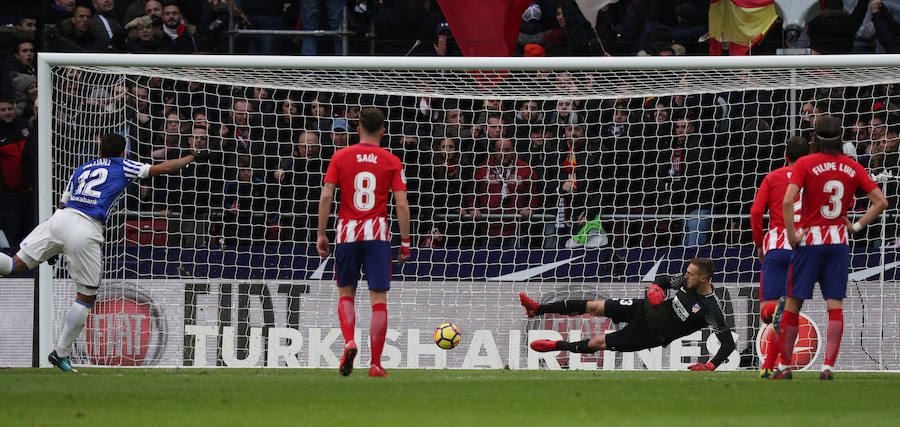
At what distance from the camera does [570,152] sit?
12.1 m

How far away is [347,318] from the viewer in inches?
330

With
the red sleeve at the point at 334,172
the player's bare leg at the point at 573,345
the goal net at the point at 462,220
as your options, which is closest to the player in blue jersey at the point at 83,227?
the red sleeve at the point at 334,172

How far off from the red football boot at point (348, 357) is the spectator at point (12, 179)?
532 cm

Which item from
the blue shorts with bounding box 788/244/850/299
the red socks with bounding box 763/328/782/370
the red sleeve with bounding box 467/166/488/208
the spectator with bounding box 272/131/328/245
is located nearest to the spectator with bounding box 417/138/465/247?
the red sleeve with bounding box 467/166/488/208

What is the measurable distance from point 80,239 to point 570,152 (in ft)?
16.6

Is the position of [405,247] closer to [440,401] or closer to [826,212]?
[440,401]

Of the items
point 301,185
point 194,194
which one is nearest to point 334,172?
point 301,185

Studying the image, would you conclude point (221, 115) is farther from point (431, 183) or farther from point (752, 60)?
point (752, 60)

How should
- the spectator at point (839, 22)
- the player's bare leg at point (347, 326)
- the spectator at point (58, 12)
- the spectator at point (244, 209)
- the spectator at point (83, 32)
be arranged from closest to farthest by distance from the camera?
the player's bare leg at point (347, 326), the spectator at point (244, 209), the spectator at point (83, 32), the spectator at point (839, 22), the spectator at point (58, 12)

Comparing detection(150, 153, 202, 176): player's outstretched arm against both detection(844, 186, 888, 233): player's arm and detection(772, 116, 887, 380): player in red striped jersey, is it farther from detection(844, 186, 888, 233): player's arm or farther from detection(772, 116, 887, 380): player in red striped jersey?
detection(844, 186, 888, 233): player's arm

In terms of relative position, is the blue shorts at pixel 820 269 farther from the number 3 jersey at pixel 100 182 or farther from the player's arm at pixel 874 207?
the number 3 jersey at pixel 100 182

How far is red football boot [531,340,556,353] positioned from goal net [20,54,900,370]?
813mm

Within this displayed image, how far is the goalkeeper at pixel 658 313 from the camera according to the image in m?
11.0

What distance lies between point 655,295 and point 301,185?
12.9 feet
